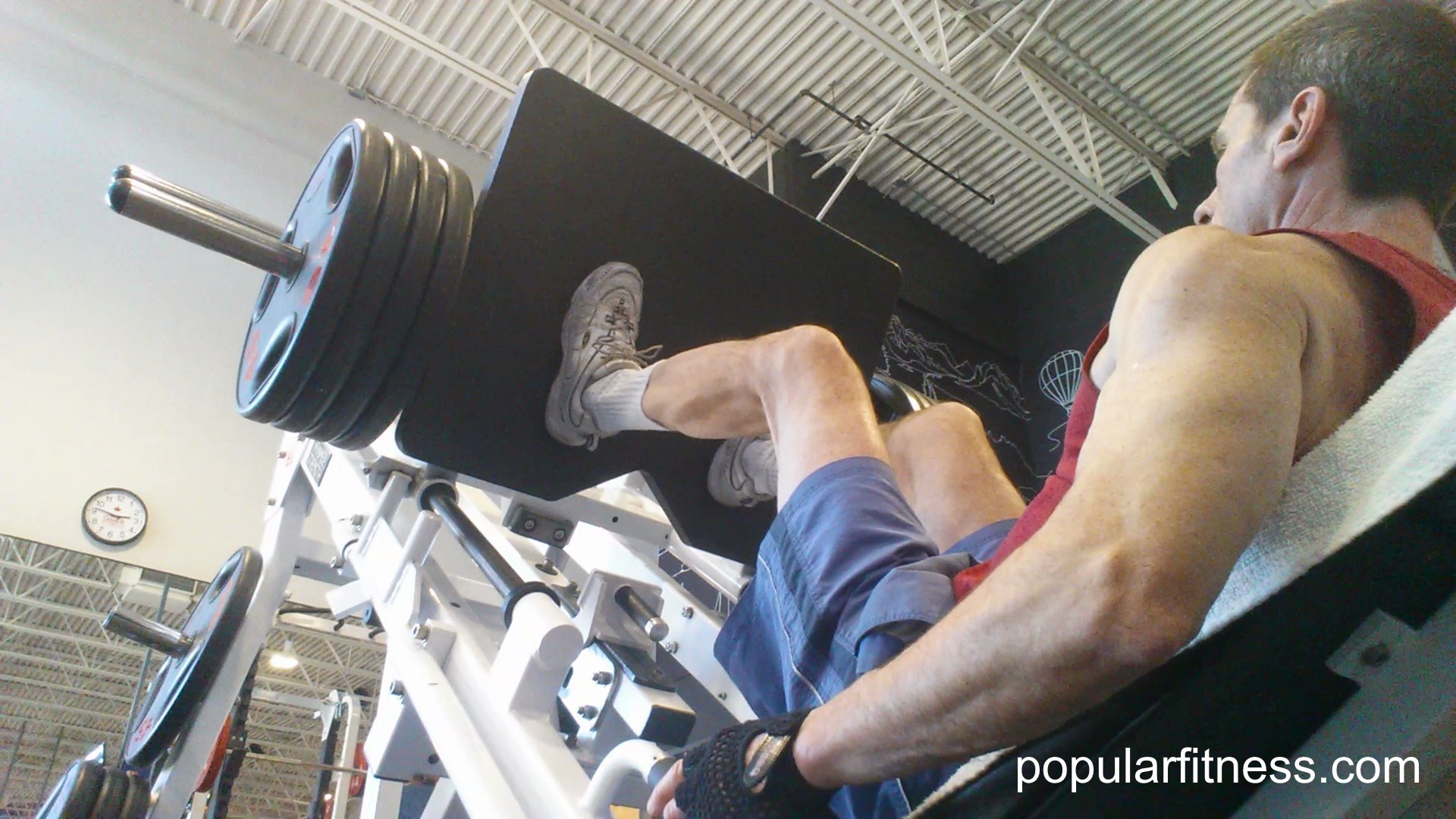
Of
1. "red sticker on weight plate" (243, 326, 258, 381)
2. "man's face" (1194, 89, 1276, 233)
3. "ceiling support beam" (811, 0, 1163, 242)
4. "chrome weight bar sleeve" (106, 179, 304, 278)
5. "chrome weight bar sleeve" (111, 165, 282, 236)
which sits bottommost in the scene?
"red sticker on weight plate" (243, 326, 258, 381)

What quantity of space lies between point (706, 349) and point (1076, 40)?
4.54 m

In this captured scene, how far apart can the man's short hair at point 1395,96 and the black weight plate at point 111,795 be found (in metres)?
2.12

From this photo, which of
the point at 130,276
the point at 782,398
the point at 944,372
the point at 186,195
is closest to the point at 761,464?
the point at 782,398

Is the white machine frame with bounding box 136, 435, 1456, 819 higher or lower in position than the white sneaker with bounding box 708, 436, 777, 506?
lower

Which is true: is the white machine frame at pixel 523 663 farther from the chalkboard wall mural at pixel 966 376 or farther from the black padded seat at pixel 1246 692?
the chalkboard wall mural at pixel 966 376

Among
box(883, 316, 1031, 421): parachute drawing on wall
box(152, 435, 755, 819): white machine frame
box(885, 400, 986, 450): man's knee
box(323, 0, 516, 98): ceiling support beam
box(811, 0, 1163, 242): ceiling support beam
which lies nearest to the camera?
box(152, 435, 755, 819): white machine frame

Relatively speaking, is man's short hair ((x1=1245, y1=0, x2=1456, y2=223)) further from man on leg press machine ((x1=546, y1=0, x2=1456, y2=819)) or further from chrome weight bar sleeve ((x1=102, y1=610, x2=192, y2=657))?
chrome weight bar sleeve ((x1=102, y1=610, x2=192, y2=657))

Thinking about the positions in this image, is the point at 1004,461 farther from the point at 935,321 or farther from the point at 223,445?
the point at 223,445

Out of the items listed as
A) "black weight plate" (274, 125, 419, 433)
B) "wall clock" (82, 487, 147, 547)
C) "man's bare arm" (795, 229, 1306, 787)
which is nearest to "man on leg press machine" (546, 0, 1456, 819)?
"man's bare arm" (795, 229, 1306, 787)

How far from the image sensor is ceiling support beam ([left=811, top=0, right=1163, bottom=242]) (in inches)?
149

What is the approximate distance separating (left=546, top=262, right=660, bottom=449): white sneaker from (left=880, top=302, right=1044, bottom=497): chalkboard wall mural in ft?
11.9

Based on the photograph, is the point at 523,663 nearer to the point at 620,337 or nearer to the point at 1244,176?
the point at 620,337

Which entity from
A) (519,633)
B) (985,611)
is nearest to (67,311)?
(519,633)

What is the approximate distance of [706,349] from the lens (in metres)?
1.29
